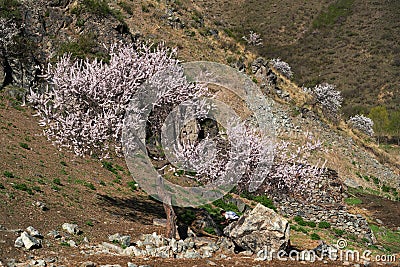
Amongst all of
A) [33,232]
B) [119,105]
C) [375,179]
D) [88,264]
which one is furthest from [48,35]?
[375,179]

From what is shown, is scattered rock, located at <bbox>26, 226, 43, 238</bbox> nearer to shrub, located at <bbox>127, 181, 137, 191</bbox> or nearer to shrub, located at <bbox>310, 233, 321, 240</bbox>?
shrub, located at <bbox>127, 181, 137, 191</bbox>

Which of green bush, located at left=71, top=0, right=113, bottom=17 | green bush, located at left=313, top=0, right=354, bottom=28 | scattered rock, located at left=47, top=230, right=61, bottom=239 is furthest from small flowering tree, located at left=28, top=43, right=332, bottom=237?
green bush, located at left=313, top=0, right=354, bottom=28

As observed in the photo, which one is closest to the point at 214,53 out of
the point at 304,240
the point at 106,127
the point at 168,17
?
the point at 168,17

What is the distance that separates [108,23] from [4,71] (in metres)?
8.33

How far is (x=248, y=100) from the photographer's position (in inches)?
1435

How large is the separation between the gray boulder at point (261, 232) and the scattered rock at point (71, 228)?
14.5 ft

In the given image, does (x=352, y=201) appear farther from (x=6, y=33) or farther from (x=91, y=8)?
(x=6, y=33)

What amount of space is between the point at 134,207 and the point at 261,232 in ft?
22.3

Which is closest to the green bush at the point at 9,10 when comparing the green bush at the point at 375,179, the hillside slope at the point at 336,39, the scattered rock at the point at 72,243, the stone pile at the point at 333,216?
the stone pile at the point at 333,216

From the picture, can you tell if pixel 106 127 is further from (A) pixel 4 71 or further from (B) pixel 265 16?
(B) pixel 265 16

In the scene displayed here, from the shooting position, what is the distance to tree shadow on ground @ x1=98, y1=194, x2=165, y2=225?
598 inches

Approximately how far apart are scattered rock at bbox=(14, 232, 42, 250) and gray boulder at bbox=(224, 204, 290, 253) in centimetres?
534

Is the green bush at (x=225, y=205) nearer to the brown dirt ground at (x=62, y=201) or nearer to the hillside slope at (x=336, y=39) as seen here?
the brown dirt ground at (x=62, y=201)

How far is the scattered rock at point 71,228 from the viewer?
11514 mm
